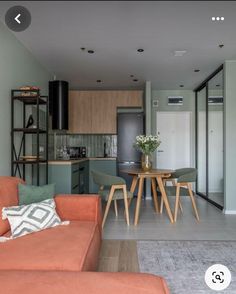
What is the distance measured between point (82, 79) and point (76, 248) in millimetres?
4533

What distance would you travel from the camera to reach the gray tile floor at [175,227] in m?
3.34

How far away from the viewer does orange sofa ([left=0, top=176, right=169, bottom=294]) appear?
1027 millimetres

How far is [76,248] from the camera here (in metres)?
1.77

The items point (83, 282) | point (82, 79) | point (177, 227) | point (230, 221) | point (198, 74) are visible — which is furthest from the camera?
point (82, 79)

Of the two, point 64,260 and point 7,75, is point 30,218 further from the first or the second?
point 7,75

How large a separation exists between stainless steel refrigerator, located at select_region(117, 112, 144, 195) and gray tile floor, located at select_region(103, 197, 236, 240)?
1.67m

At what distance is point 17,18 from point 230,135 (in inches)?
146

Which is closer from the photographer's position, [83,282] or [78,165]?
[83,282]

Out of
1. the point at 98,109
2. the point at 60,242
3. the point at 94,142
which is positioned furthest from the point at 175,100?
the point at 60,242

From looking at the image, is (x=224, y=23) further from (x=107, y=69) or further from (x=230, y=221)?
(x=230, y=221)

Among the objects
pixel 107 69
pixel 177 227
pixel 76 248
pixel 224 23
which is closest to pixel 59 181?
pixel 177 227

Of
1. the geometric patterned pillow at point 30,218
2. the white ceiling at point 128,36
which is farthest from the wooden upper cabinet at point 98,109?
the geometric patterned pillow at point 30,218

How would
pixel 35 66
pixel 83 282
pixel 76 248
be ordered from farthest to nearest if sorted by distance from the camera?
pixel 35 66
pixel 76 248
pixel 83 282

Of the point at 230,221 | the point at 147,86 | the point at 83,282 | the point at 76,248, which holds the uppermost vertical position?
the point at 147,86
